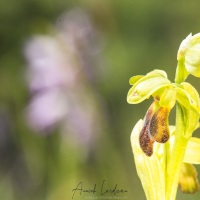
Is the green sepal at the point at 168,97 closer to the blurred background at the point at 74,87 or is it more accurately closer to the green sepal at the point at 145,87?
the green sepal at the point at 145,87

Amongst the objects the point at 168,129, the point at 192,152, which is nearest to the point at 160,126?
the point at 168,129

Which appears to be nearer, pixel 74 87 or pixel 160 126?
pixel 160 126

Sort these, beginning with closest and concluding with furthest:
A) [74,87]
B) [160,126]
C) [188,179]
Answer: [160,126] < [188,179] < [74,87]

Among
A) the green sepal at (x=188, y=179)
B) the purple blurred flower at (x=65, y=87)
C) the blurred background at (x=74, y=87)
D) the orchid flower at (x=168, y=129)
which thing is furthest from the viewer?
the purple blurred flower at (x=65, y=87)

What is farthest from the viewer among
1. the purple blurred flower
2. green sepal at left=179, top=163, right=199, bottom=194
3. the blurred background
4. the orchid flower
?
the purple blurred flower

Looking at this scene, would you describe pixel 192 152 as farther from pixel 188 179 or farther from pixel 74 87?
pixel 74 87

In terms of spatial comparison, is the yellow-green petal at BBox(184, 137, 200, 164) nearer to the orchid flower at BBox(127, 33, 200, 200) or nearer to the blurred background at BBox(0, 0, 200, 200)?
the orchid flower at BBox(127, 33, 200, 200)

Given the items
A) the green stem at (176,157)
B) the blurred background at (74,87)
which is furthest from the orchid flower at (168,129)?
the blurred background at (74,87)

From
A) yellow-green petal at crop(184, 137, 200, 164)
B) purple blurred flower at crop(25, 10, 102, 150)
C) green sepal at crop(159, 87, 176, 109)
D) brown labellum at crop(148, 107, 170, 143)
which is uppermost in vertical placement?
purple blurred flower at crop(25, 10, 102, 150)

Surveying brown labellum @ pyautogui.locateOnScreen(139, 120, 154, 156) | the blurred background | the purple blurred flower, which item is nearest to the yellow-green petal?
brown labellum @ pyautogui.locateOnScreen(139, 120, 154, 156)
